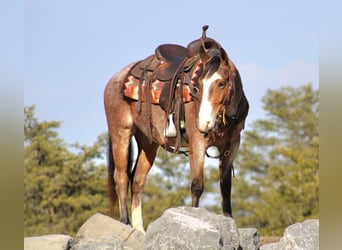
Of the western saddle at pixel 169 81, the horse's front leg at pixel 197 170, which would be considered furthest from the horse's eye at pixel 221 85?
the horse's front leg at pixel 197 170

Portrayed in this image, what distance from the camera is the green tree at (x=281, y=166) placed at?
20.6 m

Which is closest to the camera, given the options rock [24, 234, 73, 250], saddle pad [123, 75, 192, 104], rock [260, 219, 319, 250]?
rock [260, 219, 319, 250]

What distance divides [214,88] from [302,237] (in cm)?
163

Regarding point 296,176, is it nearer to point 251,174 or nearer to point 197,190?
point 251,174

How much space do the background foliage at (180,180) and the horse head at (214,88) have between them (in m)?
12.4

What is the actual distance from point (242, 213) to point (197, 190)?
17179 millimetres

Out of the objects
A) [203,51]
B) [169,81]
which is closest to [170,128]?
[169,81]

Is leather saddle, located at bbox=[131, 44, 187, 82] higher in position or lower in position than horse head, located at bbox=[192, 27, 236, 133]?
higher

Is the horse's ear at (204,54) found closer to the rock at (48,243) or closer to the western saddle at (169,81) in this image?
the western saddle at (169,81)

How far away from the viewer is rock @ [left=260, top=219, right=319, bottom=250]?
198 inches

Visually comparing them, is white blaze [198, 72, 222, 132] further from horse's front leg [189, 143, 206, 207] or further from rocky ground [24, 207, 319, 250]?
rocky ground [24, 207, 319, 250]

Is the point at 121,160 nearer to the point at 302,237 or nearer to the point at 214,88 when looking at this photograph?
the point at 214,88

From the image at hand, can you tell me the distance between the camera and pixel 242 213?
23.0 metres

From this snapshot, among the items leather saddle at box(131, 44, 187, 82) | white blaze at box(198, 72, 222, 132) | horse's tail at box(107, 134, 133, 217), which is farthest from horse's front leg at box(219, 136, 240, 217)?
horse's tail at box(107, 134, 133, 217)
